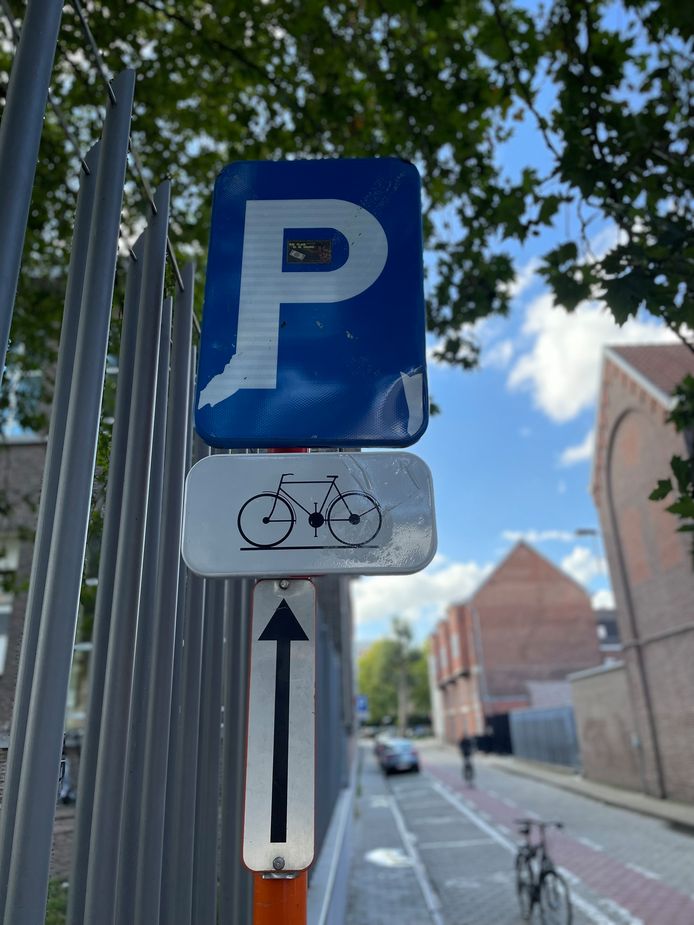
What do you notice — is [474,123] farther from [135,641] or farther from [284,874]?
[284,874]

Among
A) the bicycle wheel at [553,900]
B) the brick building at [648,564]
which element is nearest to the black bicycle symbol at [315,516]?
the bicycle wheel at [553,900]

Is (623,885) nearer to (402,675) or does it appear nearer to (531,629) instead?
(531,629)

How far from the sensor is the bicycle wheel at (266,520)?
1.38 meters

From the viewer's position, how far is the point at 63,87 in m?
6.14

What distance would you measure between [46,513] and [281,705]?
2.10ft

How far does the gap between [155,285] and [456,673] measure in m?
50.0

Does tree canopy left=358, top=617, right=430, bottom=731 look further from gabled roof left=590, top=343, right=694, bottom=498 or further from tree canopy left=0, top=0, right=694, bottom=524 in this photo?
tree canopy left=0, top=0, right=694, bottom=524

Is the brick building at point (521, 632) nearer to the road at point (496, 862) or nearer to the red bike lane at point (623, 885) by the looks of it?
the road at point (496, 862)

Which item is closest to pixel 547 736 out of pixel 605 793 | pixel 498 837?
pixel 605 793

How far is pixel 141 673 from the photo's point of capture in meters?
1.73

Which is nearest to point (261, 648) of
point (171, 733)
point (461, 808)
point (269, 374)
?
point (269, 374)

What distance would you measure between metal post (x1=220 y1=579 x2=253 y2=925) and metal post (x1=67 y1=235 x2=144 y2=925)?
3.17 feet

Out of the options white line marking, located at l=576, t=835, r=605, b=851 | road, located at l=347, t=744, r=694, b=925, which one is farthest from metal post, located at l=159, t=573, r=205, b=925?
white line marking, located at l=576, t=835, r=605, b=851

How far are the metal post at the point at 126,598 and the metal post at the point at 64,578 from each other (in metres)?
0.27
